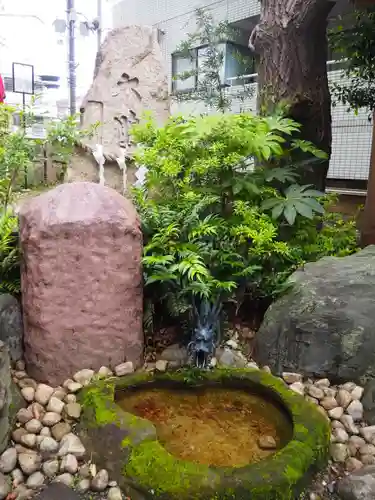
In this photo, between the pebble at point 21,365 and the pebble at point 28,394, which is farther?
the pebble at point 21,365

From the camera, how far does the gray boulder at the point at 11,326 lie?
9.47 feet

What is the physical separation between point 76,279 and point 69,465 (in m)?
1.00

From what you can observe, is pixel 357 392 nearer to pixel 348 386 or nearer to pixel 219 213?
pixel 348 386

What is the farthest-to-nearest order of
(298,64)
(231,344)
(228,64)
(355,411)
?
(228,64) < (298,64) < (231,344) < (355,411)

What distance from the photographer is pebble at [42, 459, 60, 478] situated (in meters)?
2.10

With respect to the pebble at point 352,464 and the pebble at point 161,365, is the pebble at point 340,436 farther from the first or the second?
the pebble at point 161,365

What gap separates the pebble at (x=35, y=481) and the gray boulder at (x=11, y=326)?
1.00 metres

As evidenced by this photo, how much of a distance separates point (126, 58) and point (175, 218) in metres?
4.71

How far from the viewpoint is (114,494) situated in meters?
1.98

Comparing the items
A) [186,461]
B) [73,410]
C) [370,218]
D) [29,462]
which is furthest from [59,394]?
[370,218]

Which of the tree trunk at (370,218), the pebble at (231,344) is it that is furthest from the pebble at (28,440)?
the tree trunk at (370,218)

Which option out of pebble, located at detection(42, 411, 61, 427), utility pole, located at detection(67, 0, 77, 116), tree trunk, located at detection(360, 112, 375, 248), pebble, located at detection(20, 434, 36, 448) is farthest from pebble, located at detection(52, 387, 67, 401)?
utility pole, located at detection(67, 0, 77, 116)

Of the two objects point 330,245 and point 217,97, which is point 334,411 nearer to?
point 330,245

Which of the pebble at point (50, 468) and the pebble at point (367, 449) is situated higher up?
the pebble at point (50, 468)
